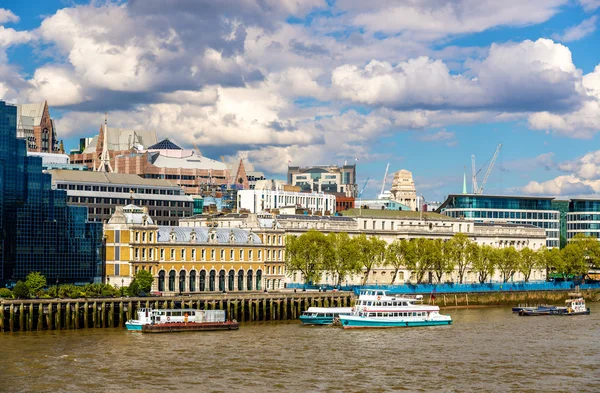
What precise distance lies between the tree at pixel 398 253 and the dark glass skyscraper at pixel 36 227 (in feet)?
175

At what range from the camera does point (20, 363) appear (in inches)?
3839

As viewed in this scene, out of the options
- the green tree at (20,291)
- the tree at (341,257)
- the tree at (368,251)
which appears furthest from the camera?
the tree at (368,251)

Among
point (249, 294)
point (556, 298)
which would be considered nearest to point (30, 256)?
point (249, 294)

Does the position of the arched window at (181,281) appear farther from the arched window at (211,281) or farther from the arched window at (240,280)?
the arched window at (240,280)

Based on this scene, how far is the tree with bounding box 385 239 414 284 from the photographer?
18938 cm

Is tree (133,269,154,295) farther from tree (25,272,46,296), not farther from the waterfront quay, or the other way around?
tree (25,272,46,296)

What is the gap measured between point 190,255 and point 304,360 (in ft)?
198

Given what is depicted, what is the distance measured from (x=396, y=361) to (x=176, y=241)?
61.6 meters

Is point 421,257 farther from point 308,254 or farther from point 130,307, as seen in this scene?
point 130,307

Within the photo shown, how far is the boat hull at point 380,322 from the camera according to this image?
139 m

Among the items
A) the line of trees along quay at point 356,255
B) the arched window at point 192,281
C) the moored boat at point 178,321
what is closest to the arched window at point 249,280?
the line of trees along quay at point 356,255

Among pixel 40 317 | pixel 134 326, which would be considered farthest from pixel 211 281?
pixel 40 317

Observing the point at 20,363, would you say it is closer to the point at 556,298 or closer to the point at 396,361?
the point at 396,361

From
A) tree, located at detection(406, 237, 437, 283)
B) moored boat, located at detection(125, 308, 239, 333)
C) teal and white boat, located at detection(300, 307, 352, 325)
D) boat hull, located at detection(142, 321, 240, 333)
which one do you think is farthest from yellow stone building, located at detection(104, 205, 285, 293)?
tree, located at detection(406, 237, 437, 283)
